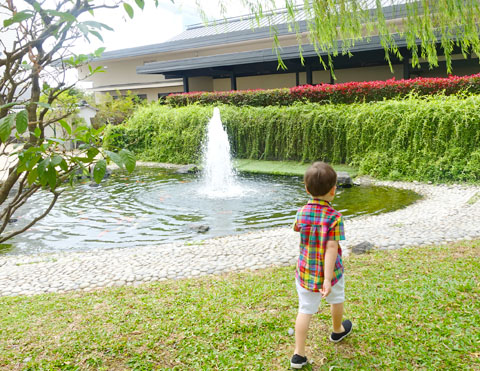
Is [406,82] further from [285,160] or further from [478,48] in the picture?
[478,48]

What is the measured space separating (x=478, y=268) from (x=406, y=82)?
10.1 m

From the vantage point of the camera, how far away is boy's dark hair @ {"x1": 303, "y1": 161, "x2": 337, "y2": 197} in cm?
249

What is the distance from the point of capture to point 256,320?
10.2 feet

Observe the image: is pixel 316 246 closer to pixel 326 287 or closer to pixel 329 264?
pixel 329 264

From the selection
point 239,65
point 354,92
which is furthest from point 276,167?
point 239,65

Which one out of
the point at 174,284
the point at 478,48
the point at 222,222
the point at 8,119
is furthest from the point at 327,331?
the point at 222,222

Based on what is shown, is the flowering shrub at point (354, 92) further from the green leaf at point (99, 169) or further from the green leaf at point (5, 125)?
the green leaf at point (5, 125)

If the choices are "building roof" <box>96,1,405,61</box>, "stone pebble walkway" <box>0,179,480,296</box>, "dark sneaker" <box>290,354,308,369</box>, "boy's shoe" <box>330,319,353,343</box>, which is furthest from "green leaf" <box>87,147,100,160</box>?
"building roof" <box>96,1,405,61</box>

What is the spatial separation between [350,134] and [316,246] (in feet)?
31.0

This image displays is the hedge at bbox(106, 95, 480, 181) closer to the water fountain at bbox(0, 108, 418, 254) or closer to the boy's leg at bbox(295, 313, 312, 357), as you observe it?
the water fountain at bbox(0, 108, 418, 254)

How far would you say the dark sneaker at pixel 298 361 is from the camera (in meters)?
2.52

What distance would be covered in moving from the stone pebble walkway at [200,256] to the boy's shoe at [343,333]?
175cm

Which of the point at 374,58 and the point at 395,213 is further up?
the point at 374,58

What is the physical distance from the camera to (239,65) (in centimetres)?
2022
